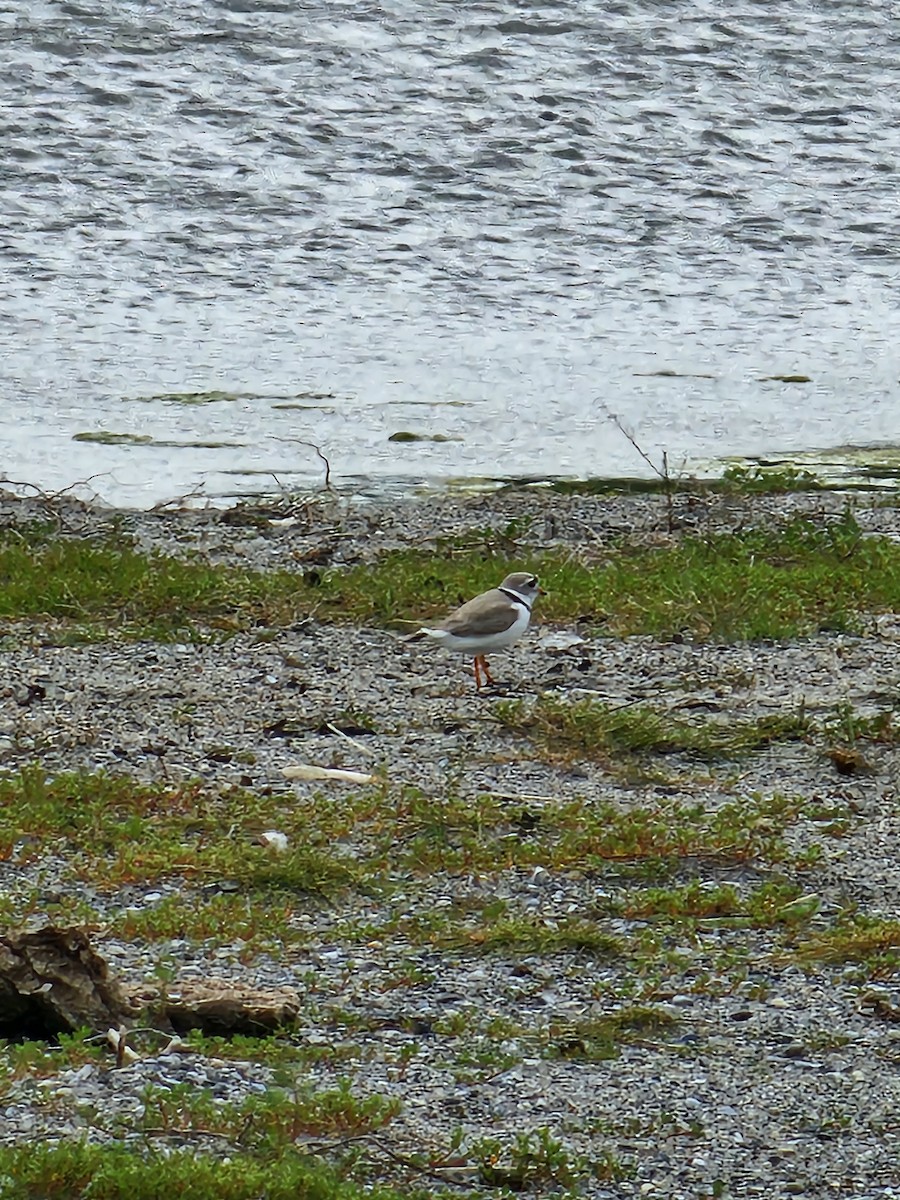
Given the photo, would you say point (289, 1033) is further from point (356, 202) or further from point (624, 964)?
point (356, 202)

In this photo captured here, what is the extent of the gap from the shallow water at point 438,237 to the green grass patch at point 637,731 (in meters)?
6.23

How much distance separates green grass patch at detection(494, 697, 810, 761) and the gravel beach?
9cm

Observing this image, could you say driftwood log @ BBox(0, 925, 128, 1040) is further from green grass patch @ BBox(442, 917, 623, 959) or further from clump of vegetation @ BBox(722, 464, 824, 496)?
clump of vegetation @ BBox(722, 464, 824, 496)

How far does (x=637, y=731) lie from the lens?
9.21 m

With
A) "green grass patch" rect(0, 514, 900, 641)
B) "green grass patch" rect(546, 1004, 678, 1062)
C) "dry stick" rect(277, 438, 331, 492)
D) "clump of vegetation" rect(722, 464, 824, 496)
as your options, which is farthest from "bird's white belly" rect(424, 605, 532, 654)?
"clump of vegetation" rect(722, 464, 824, 496)

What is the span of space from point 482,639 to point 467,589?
194 cm

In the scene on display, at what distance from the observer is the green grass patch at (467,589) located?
11203mm

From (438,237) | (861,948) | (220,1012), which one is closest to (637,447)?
(438,237)

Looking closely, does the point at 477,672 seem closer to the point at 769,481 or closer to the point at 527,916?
the point at 527,916

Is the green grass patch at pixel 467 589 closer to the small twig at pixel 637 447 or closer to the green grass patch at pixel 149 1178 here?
the small twig at pixel 637 447

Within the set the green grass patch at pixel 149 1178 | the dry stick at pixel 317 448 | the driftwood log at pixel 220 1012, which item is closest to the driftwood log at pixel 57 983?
the driftwood log at pixel 220 1012

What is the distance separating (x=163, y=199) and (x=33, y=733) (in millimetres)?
14779

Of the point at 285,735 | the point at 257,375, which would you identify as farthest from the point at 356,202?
the point at 285,735

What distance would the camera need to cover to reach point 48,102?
2530 centimetres
